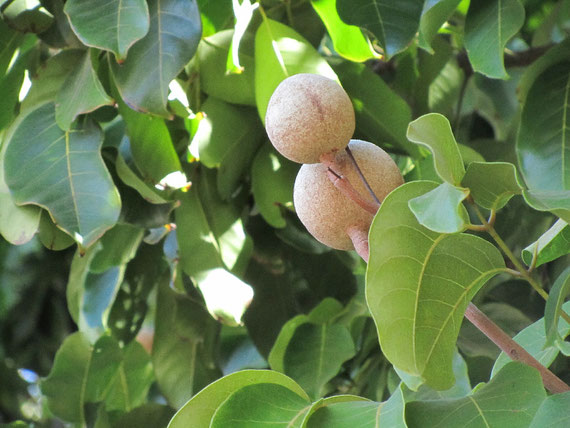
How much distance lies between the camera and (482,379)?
0.85m

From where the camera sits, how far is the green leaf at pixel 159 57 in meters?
0.71

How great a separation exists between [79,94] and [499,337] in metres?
0.50

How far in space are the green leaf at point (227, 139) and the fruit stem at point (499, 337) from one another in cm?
37

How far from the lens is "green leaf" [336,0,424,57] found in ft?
2.43

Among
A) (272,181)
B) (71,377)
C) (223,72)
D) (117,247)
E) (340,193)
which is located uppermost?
(340,193)

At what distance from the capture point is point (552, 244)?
55 cm

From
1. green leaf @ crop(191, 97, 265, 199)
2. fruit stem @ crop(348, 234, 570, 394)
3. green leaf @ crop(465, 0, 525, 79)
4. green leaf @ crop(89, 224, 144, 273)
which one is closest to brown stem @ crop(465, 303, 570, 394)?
fruit stem @ crop(348, 234, 570, 394)

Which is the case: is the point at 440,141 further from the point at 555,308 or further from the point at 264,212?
the point at 264,212

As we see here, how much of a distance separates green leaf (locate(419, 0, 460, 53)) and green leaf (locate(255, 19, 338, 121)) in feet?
0.29

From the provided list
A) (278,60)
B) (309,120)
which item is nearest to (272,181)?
(278,60)

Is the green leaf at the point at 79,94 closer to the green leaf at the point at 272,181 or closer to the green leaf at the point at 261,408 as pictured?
the green leaf at the point at 272,181

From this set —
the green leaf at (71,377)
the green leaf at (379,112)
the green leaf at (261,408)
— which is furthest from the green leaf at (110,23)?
the green leaf at (71,377)

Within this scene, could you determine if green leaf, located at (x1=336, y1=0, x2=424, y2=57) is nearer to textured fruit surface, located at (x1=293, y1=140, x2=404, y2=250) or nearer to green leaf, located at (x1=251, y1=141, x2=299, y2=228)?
green leaf, located at (x1=251, y1=141, x2=299, y2=228)

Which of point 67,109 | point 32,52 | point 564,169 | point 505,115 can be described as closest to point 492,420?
point 564,169
